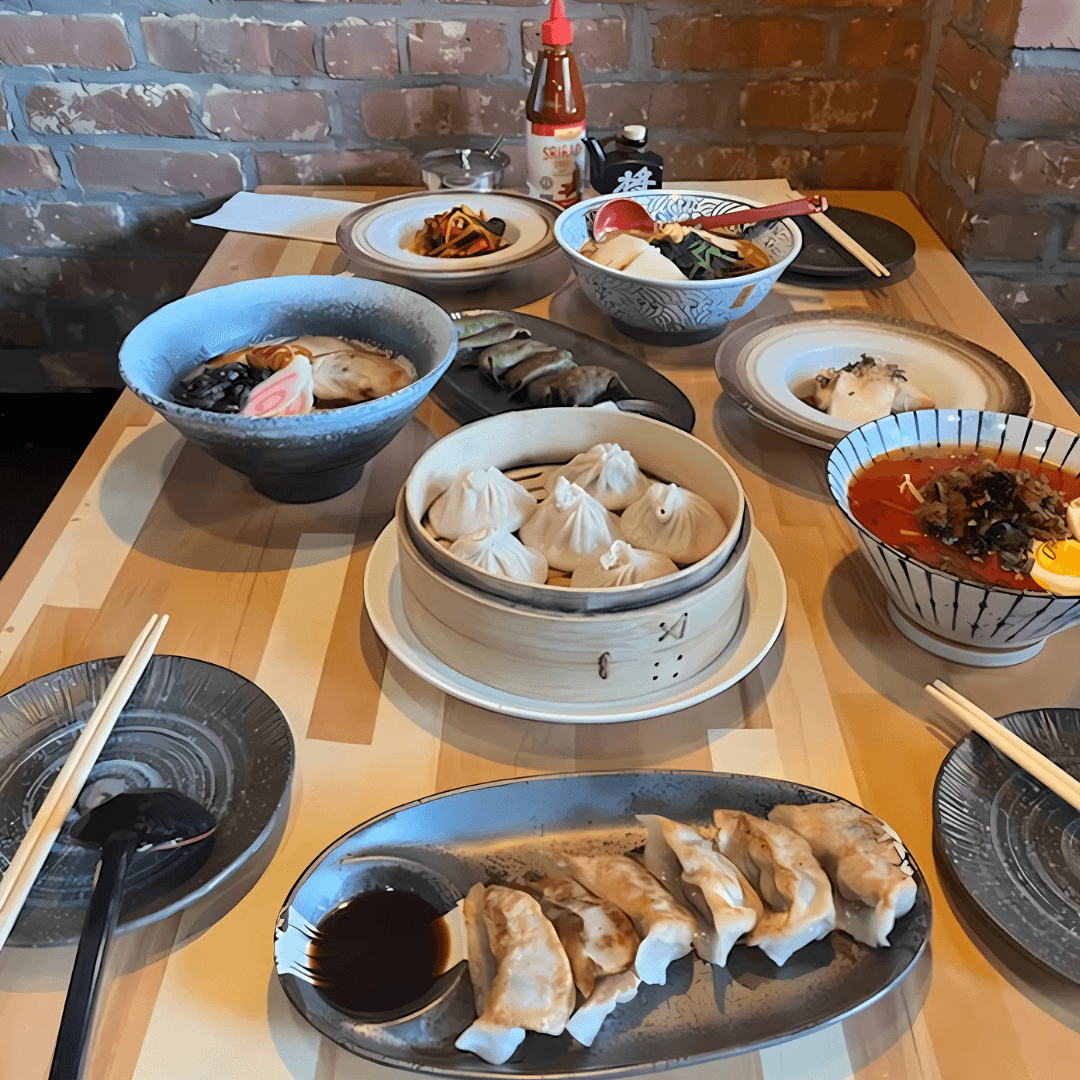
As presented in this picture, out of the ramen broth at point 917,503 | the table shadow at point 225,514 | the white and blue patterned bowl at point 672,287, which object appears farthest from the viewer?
the white and blue patterned bowl at point 672,287

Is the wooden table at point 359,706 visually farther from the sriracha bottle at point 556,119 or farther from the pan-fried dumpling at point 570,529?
the sriracha bottle at point 556,119

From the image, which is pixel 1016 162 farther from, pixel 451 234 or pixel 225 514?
pixel 225 514

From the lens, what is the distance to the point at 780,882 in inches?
21.0

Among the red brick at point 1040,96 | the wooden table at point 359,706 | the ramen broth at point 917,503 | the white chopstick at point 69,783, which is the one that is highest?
the red brick at point 1040,96

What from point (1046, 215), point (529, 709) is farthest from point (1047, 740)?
point (1046, 215)

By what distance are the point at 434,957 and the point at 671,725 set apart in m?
0.26

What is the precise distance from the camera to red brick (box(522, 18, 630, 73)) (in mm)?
1611

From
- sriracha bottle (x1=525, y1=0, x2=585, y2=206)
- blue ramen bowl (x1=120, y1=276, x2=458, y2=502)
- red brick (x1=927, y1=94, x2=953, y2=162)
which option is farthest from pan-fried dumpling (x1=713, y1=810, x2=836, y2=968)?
red brick (x1=927, y1=94, x2=953, y2=162)

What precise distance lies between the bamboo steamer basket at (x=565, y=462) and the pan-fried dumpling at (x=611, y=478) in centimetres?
4

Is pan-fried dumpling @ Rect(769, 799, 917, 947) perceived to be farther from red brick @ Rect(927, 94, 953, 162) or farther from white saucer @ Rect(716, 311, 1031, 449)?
red brick @ Rect(927, 94, 953, 162)

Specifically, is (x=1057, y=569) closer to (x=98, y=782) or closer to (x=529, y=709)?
(x=529, y=709)

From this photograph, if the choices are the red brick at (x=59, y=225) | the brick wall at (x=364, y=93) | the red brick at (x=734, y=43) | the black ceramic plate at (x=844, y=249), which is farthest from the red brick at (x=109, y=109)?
the black ceramic plate at (x=844, y=249)

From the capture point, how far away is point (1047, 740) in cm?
66

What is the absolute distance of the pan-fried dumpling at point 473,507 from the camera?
76 cm
